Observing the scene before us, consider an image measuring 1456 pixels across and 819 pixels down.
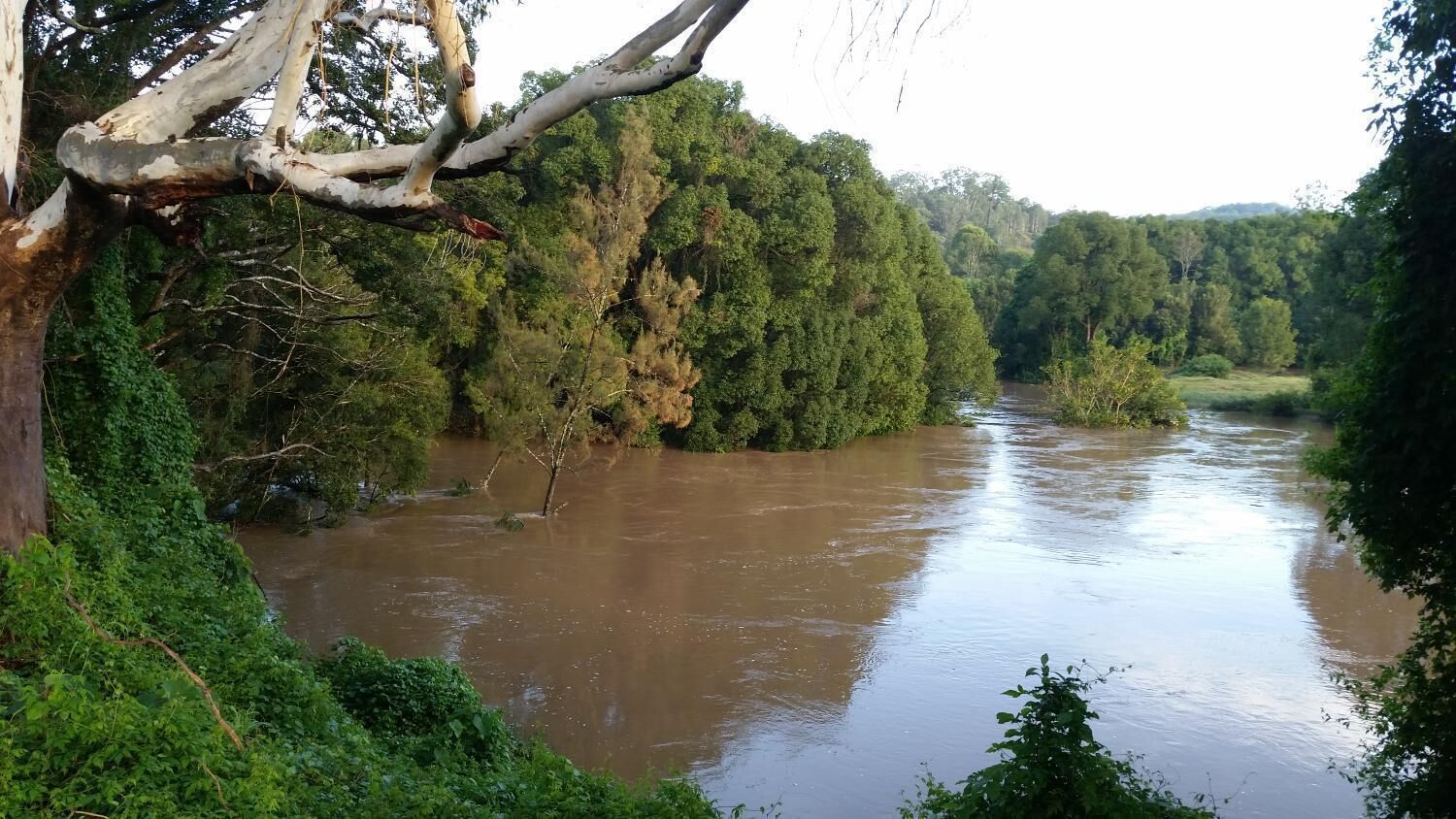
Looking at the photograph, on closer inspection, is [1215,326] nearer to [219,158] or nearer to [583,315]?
[583,315]

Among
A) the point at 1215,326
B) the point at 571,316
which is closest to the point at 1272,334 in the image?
the point at 1215,326

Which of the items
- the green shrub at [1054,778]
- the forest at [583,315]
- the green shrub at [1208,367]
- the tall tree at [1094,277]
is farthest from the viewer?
the green shrub at [1208,367]

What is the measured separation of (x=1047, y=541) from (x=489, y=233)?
15644mm

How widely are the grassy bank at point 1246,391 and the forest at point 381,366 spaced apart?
537 inches

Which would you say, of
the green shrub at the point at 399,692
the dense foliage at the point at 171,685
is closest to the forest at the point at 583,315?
the dense foliage at the point at 171,685

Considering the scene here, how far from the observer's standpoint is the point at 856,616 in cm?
1370

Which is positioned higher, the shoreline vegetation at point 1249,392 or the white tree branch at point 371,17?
the white tree branch at point 371,17

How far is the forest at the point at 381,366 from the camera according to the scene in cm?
437

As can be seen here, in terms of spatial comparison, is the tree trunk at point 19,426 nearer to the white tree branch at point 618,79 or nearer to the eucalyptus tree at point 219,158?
the eucalyptus tree at point 219,158

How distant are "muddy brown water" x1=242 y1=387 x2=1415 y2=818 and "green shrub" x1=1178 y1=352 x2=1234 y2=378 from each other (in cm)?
2901

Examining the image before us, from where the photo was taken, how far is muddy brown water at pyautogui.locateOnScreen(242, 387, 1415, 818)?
9.60 m

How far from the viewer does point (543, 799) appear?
5211 mm

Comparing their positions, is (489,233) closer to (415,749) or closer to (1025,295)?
(415,749)

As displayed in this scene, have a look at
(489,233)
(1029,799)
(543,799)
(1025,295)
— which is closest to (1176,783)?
(1029,799)
